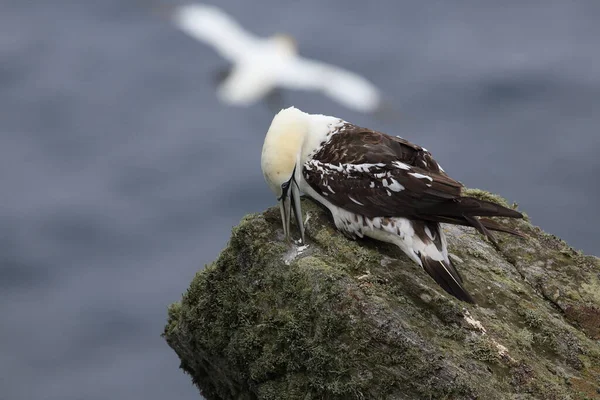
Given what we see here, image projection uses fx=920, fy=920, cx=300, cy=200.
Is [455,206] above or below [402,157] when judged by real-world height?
below

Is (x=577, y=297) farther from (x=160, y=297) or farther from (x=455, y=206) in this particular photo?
(x=160, y=297)

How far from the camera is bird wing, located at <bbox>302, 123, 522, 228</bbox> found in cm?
923

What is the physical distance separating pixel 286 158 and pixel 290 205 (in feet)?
1.96

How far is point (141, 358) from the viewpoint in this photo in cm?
4644

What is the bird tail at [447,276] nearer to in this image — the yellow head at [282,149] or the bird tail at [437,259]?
the bird tail at [437,259]

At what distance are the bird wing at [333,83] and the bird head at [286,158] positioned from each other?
2.44 feet

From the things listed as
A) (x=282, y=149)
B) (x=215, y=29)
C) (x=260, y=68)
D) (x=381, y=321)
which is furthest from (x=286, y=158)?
(x=215, y=29)

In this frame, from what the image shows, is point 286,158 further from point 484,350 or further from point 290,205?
point 484,350

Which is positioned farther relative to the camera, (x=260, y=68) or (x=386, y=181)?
(x=260, y=68)

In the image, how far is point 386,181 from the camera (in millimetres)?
9617

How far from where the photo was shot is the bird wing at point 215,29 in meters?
12.0

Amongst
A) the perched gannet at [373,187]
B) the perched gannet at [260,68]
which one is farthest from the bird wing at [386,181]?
the perched gannet at [260,68]

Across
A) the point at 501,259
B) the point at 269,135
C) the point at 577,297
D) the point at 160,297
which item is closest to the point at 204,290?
the point at 269,135

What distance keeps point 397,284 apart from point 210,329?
2.09 m
